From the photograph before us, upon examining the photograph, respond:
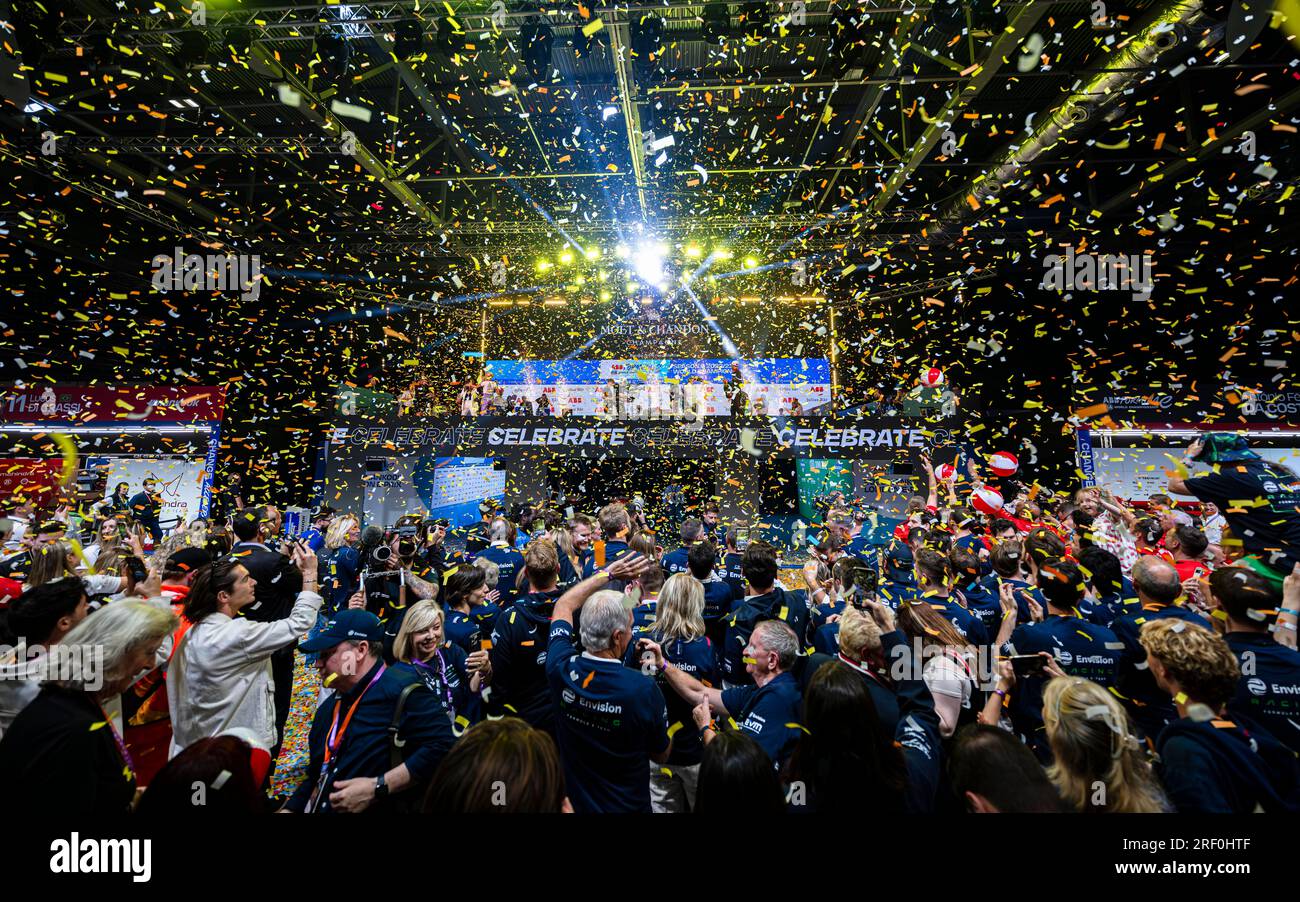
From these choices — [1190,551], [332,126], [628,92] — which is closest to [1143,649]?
[1190,551]

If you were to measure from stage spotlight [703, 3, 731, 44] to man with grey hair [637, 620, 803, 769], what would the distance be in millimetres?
6936

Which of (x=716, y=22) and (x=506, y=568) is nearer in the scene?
(x=506, y=568)

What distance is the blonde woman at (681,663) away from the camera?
303cm

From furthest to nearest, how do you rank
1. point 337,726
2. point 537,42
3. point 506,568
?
point 537,42 → point 506,568 → point 337,726

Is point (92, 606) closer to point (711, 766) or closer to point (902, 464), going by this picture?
point (711, 766)

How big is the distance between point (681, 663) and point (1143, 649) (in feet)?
8.26

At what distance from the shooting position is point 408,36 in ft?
21.3

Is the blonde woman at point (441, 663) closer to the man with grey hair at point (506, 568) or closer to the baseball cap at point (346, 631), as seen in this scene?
the baseball cap at point (346, 631)

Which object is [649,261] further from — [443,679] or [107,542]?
[443,679]

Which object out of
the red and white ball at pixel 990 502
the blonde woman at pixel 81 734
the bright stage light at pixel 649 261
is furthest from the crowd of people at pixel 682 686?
the bright stage light at pixel 649 261

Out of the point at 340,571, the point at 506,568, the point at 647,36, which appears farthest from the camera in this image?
the point at 647,36

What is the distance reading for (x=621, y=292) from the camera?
53.2 feet

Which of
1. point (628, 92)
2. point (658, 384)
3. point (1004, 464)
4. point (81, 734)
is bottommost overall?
point (81, 734)
